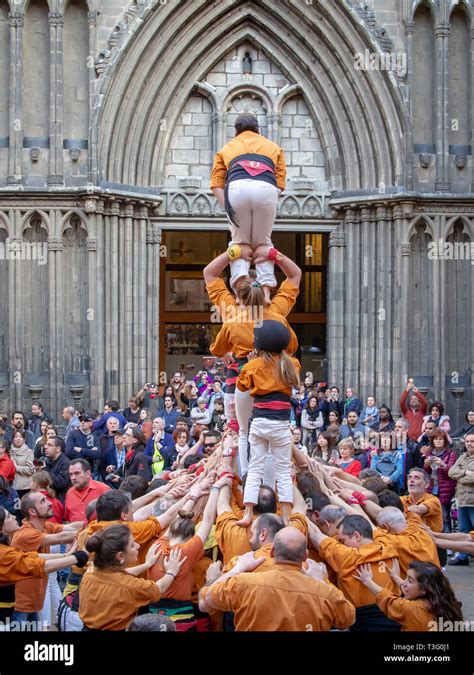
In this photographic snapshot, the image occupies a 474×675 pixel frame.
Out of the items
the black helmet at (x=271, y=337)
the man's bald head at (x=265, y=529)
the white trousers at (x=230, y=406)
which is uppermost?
the black helmet at (x=271, y=337)

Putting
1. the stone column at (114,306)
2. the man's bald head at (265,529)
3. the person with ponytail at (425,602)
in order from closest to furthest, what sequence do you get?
the person with ponytail at (425,602) < the man's bald head at (265,529) < the stone column at (114,306)

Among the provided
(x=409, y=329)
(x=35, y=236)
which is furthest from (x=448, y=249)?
(x=35, y=236)

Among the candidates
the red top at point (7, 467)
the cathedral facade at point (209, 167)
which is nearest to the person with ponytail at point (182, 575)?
the red top at point (7, 467)

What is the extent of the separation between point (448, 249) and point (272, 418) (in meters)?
11.5

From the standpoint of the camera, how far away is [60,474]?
10.2 metres

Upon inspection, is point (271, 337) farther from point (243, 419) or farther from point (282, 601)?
point (282, 601)

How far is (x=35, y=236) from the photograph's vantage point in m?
17.5

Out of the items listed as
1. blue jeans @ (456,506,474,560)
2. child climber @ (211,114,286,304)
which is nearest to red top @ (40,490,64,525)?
child climber @ (211,114,286,304)

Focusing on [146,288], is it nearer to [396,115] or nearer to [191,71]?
[191,71]

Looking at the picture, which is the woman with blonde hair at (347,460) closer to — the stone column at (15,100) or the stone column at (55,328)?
the stone column at (55,328)

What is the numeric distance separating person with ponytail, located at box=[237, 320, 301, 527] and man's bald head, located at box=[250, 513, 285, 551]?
139 centimetres

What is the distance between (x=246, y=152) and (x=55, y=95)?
32.4 feet

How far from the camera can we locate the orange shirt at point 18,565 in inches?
243

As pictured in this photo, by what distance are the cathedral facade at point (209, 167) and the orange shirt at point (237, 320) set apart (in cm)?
938
